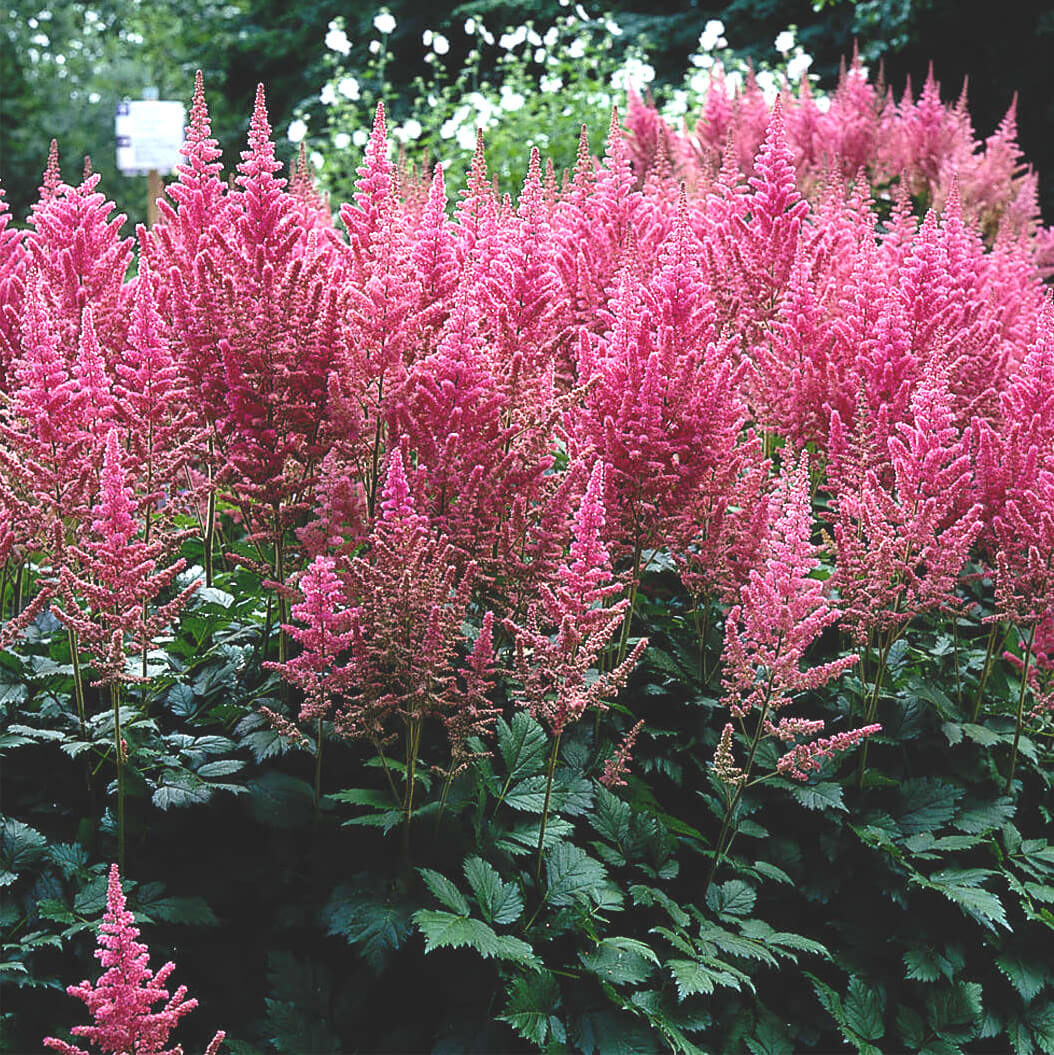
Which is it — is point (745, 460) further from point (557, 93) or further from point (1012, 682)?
point (557, 93)

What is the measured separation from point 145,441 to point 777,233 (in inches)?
87.5

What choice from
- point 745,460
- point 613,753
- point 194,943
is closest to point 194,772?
point 194,943

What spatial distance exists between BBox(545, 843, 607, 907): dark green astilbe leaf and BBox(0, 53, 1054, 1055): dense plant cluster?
0.01 m

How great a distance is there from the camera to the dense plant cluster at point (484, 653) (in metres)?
2.59

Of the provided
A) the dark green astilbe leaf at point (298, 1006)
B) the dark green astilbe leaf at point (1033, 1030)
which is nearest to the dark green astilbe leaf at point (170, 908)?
the dark green astilbe leaf at point (298, 1006)

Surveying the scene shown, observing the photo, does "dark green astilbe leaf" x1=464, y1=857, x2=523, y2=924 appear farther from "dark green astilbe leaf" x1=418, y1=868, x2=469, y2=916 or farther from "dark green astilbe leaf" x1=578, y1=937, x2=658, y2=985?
"dark green astilbe leaf" x1=578, y1=937, x2=658, y2=985

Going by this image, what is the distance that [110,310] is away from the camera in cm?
328

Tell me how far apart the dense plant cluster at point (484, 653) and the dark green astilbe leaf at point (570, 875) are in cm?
1

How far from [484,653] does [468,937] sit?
59cm

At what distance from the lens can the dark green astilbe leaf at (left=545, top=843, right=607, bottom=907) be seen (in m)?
2.71

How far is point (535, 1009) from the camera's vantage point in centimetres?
256

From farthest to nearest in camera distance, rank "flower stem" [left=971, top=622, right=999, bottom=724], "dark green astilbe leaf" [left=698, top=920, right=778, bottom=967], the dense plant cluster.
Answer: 1. "flower stem" [left=971, top=622, right=999, bottom=724]
2. "dark green astilbe leaf" [left=698, top=920, right=778, bottom=967]
3. the dense plant cluster

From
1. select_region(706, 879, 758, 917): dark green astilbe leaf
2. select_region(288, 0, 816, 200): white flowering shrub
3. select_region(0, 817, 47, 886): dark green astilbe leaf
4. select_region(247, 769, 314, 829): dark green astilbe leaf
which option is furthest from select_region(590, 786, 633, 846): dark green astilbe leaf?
select_region(288, 0, 816, 200): white flowering shrub

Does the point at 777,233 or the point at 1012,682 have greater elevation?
the point at 777,233
